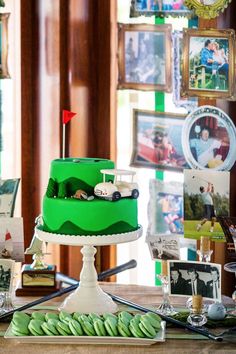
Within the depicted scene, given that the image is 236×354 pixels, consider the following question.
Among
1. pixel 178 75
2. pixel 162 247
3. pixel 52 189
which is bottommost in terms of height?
pixel 162 247

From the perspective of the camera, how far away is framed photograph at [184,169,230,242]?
12.2 ft

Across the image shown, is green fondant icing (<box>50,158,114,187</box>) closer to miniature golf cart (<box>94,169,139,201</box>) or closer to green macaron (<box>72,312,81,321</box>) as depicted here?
miniature golf cart (<box>94,169,139,201</box>)

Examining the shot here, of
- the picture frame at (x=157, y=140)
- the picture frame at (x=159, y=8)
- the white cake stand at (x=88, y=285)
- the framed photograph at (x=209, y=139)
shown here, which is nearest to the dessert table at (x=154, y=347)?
the white cake stand at (x=88, y=285)

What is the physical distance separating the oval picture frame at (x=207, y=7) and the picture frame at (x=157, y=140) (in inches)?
17.0

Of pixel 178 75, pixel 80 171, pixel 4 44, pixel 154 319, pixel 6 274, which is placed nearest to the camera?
pixel 154 319

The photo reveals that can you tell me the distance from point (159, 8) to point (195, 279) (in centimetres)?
128

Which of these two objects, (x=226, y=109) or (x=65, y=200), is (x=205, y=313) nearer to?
(x=65, y=200)

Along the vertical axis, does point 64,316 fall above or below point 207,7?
below

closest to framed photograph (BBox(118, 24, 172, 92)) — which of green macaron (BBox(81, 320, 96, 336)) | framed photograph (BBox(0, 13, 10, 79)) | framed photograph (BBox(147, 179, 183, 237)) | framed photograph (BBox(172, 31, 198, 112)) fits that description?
framed photograph (BBox(172, 31, 198, 112))

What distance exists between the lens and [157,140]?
4.14 meters

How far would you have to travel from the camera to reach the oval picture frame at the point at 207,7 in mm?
3869

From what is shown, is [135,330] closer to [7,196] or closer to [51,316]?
[51,316]

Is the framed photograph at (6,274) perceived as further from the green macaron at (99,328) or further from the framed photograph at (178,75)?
the framed photograph at (178,75)

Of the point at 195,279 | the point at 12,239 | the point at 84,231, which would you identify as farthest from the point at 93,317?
the point at 12,239
